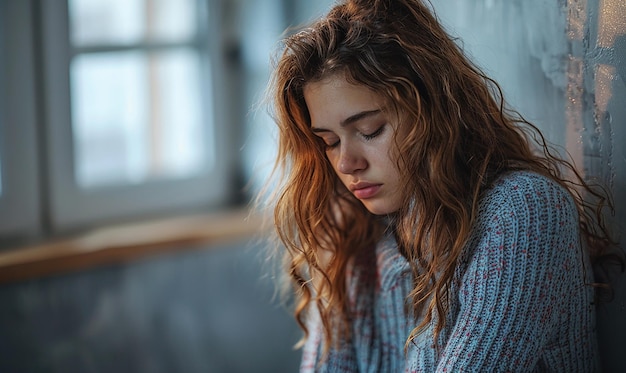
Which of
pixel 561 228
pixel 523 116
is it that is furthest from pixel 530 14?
pixel 561 228

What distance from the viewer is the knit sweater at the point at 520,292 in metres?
1.05

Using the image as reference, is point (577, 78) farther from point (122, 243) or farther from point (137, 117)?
point (137, 117)

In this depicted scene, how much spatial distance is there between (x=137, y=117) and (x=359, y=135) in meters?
1.17

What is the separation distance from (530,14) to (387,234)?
450 mm

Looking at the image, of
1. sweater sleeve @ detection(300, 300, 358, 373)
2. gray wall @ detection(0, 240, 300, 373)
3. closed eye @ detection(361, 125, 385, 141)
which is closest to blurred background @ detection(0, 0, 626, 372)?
gray wall @ detection(0, 240, 300, 373)

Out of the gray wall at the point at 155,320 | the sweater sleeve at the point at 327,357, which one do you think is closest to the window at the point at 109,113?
the gray wall at the point at 155,320

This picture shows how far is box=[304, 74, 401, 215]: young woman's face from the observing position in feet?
3.67

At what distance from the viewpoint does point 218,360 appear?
2.08 metres

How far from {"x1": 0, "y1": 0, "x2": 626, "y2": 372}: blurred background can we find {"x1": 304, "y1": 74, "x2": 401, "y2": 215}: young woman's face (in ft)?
1.27

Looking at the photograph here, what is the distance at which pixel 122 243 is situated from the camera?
1904 millimetres

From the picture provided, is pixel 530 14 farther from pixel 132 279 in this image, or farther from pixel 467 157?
pixel 132 279

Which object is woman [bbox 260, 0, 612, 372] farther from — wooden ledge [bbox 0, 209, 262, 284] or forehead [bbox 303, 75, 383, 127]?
wooden ledge [bbox 0, 209, 262, 284]

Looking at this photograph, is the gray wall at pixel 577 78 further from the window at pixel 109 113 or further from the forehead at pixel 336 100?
the window at pixel 109 113

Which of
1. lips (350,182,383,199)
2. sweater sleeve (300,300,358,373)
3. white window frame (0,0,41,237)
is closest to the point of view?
lips (350,182,383,199)
